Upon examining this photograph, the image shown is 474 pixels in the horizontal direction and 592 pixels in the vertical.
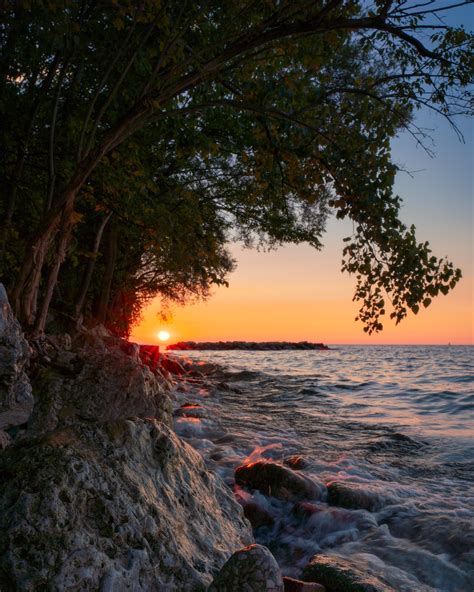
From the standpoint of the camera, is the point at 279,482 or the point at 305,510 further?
the point at 279,482

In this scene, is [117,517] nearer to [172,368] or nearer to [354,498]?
[354,498]

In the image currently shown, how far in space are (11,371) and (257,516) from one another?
107 inches

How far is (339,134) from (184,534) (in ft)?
21.2

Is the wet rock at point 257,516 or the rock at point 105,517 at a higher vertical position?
the rock at point 105,517

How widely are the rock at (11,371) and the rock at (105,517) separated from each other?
33.5 inches

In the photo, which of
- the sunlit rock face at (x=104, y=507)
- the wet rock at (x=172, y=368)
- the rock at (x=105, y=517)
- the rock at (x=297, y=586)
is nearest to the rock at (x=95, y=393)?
the sunlit rock face at (x=104, y=507)

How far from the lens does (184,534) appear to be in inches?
117

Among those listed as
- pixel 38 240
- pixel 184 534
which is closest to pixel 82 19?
pixel 38 240

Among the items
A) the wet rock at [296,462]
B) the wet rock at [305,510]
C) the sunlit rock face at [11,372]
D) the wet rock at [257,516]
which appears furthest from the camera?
the wet rock at [296,462]

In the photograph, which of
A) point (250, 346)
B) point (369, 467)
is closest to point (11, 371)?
point (369, 467)

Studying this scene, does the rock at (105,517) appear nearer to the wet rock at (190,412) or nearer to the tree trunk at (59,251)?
the tree trunk at (59,251)

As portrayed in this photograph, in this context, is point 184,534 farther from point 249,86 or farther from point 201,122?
point 201,122

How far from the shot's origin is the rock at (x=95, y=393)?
18.6 ft

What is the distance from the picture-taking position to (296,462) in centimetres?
702
